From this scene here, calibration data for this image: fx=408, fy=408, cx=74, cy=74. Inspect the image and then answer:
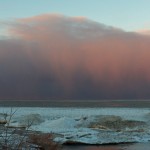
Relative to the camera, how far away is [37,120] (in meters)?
39.0

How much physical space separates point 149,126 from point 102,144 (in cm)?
1123

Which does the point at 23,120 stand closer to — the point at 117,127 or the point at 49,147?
the point at 117,127

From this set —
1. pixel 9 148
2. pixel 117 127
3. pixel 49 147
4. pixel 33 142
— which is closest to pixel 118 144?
pixel 117 127

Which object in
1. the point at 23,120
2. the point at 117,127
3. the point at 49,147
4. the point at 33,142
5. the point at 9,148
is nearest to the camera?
the point at 9,148

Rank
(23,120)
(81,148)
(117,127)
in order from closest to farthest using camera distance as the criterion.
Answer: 1. (81,148)
2. (117,127)
3. (23,120)

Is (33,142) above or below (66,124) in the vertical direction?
above

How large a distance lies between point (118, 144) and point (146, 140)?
8.56 ft

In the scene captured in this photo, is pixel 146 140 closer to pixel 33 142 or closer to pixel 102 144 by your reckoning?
pixel 102 144

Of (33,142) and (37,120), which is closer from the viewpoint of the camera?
(33,142)

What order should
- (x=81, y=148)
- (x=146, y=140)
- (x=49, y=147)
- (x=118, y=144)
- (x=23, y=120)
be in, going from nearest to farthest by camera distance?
(x=49, y=147), (x=81, y=148), (x=118, y=144), (x=146, y=140), (x=23, y=120)

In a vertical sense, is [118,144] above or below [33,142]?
below

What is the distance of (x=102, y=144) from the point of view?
78.7 ft

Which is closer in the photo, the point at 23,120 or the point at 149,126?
the point at 149,126

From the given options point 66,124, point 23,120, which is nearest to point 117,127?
point 66,124
